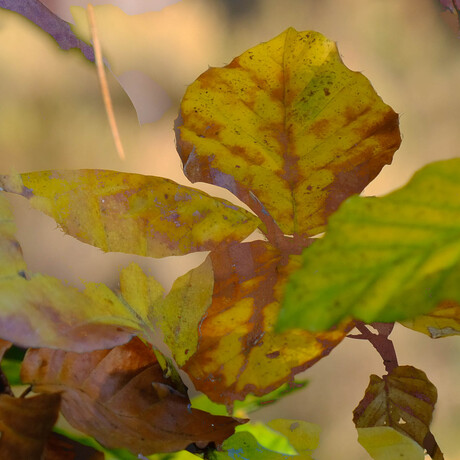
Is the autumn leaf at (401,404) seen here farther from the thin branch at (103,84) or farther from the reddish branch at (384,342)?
the thin branch at (103,84)

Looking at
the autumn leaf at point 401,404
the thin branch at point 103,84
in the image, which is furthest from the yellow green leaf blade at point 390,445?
the thin branch at point 103,84

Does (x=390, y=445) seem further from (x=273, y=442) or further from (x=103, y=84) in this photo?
(x=103, y=84)

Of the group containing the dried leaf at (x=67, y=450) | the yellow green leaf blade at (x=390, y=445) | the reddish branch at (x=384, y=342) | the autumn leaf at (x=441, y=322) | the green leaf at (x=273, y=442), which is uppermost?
the autumn leaf at (x=441, y=322)

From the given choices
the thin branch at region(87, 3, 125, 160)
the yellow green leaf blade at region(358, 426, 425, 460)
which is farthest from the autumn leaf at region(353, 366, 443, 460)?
the thin branch at region(87, 3, 125, 160)

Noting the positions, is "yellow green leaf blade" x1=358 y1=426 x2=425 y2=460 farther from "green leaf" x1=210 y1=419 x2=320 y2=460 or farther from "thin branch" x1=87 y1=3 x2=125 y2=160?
"thin branch" x1=87 y1=3 x2=125 y2=160

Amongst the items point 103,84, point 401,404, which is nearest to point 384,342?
point 401,404

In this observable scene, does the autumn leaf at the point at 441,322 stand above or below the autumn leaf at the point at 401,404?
above
